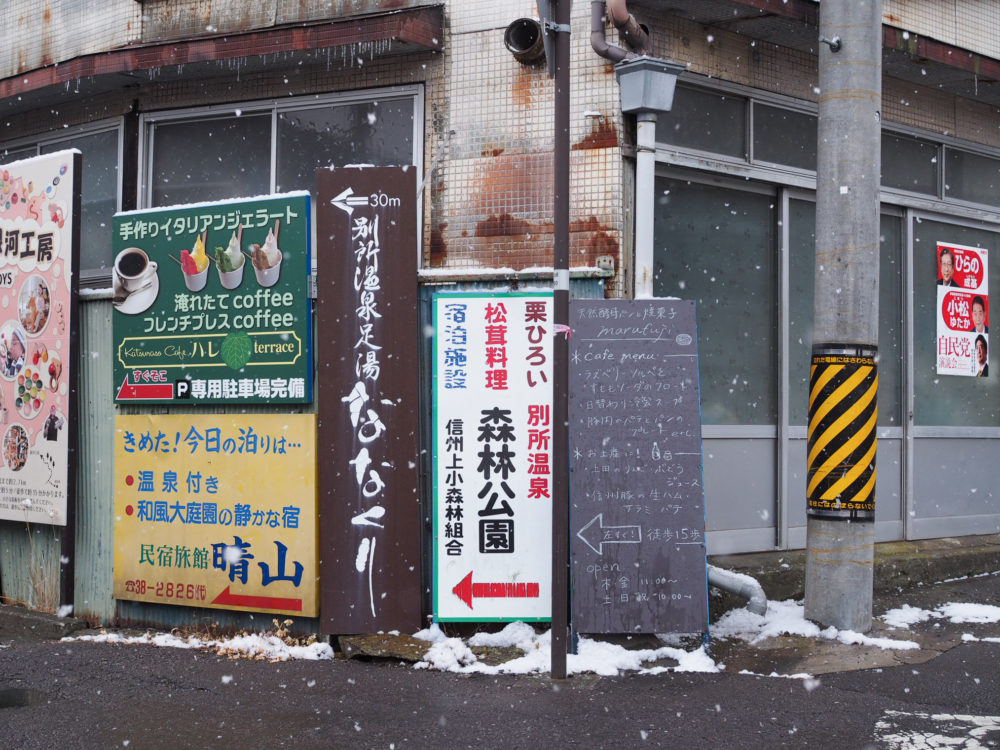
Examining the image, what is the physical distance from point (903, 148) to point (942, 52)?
116cm

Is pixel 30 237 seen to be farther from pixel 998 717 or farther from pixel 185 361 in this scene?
pixel 998 717

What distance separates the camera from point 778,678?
22.6 feet

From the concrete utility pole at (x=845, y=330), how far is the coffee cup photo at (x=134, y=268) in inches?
211

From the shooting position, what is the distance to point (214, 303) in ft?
27.8

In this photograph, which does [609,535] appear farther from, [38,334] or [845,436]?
[38,334]

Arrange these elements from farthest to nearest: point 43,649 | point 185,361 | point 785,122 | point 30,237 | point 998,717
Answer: point 785,122 → point 30,237 → point 185,361 → point 43,649 → point 998,717

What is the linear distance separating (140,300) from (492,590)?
149 inches

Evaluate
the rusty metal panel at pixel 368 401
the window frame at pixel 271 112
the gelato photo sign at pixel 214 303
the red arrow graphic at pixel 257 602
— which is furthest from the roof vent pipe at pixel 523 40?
the red arrow graphic at pixel 257 602

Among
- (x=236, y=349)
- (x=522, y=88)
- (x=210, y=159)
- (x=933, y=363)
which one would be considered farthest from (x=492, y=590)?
(x=933, y=363)

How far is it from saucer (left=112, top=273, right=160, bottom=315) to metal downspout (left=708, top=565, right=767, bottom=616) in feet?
16.3

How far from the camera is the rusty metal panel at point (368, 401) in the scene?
25.8 feet

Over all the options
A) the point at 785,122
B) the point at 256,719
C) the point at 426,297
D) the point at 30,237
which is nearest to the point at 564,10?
the point at 426,297

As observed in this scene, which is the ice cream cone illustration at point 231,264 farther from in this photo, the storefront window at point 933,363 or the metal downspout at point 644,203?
the storefront window at point 933,363

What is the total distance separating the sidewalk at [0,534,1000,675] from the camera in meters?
7.40
